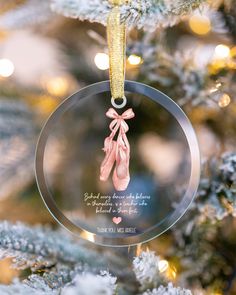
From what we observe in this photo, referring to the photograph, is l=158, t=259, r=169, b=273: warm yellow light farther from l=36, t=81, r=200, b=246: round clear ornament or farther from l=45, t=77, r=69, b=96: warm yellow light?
l=45, t=77, r=69, b=96: warm yellow light

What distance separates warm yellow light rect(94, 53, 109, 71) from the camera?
0.41m

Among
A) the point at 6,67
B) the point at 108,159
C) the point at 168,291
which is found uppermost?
the point at 6,67

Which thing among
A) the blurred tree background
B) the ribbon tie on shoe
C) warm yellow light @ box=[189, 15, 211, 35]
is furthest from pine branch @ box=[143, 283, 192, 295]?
warm yellow light @ box=[189, 15, 211, 35]

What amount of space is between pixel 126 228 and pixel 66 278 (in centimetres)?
7

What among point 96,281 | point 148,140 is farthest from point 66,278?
point 148,140

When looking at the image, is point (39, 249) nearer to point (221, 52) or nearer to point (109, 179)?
point (109, 179)

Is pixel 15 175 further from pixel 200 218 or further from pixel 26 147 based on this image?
pixel 200 218

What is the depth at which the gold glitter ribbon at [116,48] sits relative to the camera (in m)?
0.36

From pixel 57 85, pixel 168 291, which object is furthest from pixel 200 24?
pixel 168 291

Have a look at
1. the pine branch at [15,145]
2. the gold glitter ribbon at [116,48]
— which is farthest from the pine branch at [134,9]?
the pine branch at [15,145]

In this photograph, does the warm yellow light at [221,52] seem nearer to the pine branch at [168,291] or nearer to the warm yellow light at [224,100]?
the warm yellow light at [224,100]

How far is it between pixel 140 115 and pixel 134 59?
6 cm

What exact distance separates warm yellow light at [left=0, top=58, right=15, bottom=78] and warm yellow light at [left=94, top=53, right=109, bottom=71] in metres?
0.09

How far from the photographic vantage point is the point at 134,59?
16.3 inches
